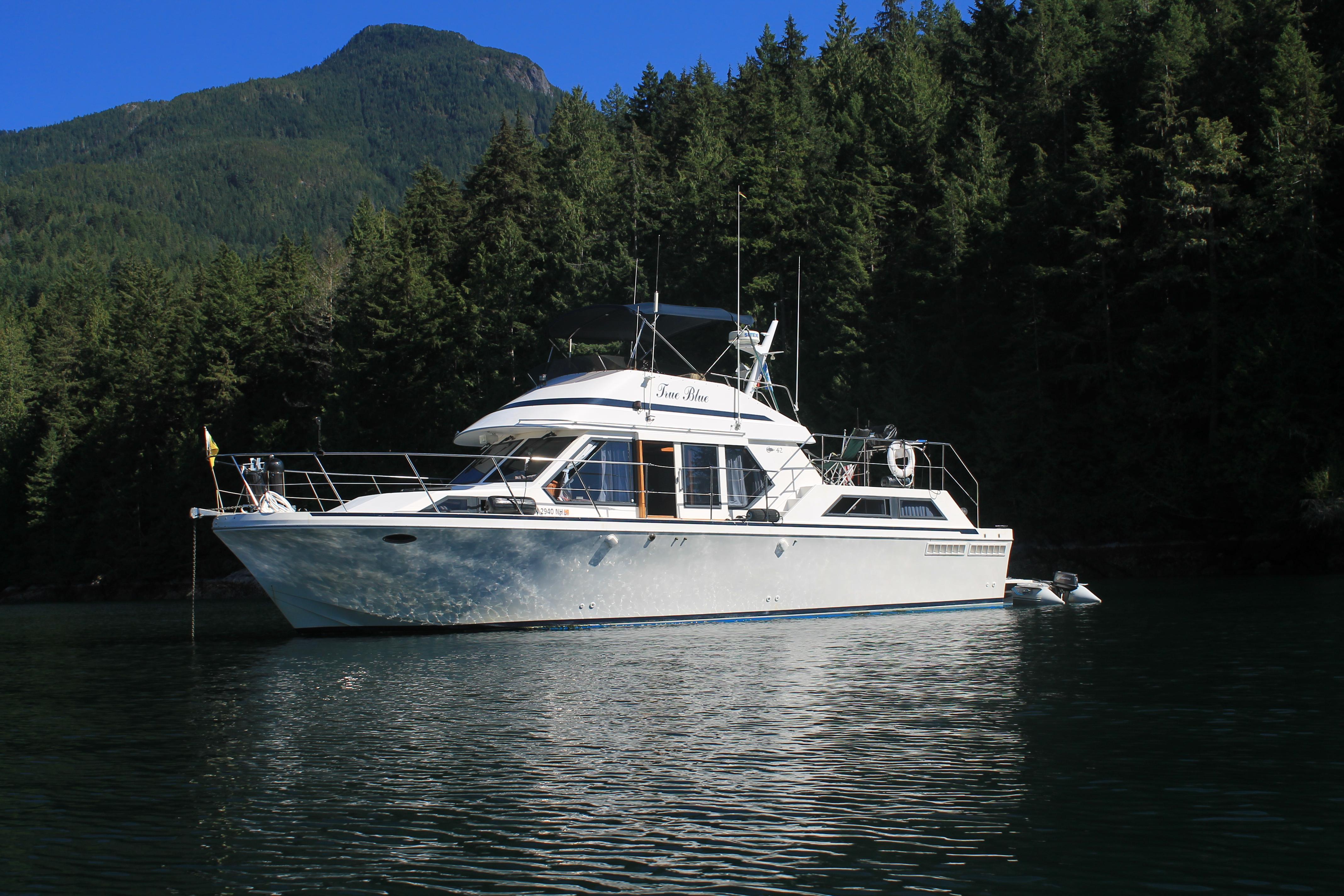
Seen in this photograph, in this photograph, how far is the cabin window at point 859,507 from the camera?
18844 millimetres

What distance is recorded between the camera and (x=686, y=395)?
60.0 ft

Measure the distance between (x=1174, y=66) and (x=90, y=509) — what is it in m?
48.8

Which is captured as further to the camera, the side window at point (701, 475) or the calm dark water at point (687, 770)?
the side window at point (701, 475)

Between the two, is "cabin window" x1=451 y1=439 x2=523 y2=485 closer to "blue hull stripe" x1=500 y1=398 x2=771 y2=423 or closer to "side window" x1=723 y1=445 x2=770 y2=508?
"blue hull stripe" x1=500 y1=398 x2=771 y2=423

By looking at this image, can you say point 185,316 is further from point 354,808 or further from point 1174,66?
point 354,808

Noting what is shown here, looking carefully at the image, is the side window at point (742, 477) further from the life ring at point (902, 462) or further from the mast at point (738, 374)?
the life ring at point (902, 462)

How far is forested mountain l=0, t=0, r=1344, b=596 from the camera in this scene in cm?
3058

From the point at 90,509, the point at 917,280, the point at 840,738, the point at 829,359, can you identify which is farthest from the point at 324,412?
the point at 840,738

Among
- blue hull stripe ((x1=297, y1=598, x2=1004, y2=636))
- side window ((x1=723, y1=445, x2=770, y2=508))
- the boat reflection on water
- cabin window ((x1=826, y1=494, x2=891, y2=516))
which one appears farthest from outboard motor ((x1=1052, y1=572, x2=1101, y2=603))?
the boat reflection on water

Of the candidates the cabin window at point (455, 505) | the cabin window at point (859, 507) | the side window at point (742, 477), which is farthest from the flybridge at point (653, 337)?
the cabin window at point (455, 505)

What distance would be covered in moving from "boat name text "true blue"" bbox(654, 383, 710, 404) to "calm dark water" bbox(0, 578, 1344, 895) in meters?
4.83

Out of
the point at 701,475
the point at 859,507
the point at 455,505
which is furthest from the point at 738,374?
the point at 455,505

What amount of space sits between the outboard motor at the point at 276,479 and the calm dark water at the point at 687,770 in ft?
7.76

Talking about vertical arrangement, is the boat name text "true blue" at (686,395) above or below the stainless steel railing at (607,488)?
above
